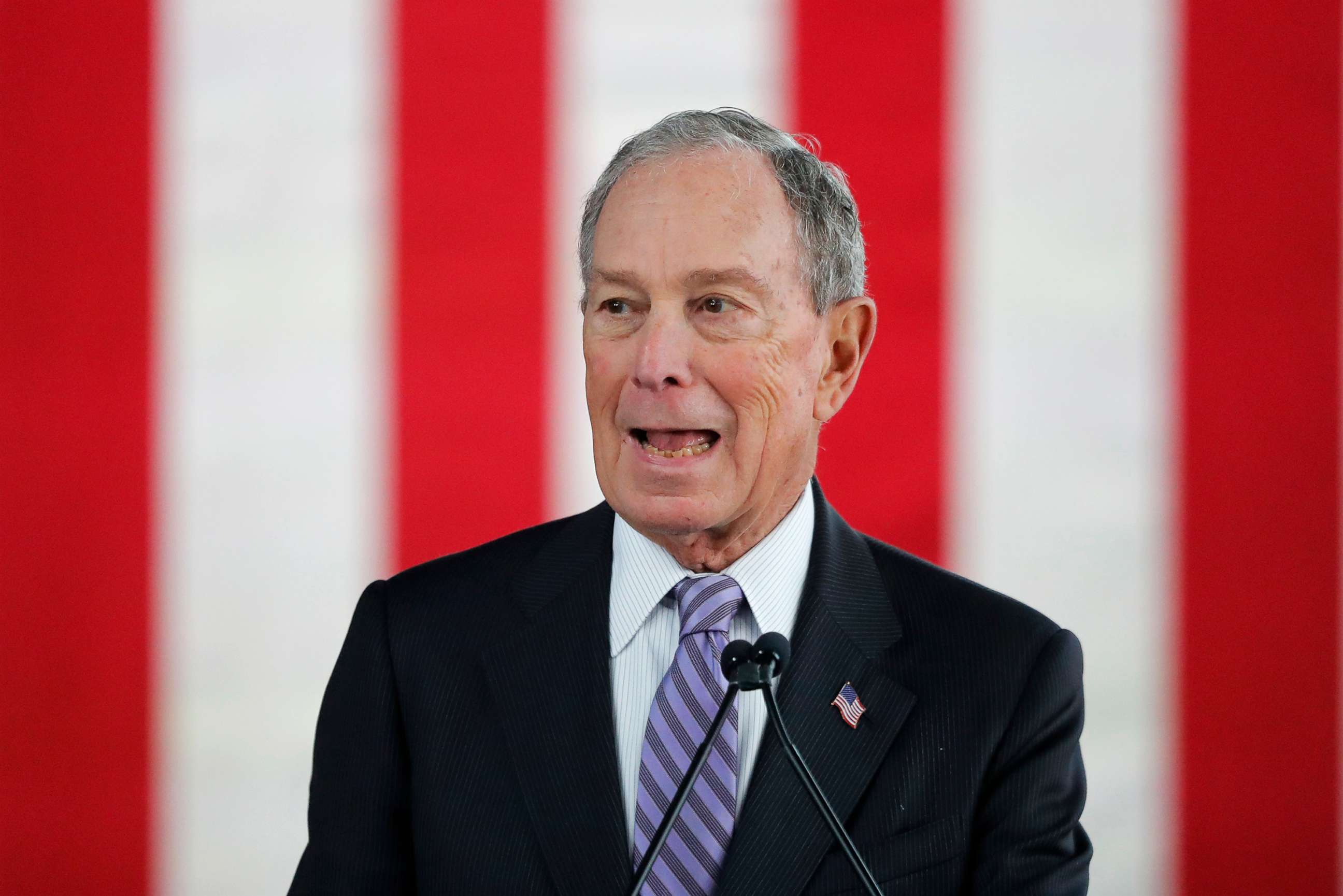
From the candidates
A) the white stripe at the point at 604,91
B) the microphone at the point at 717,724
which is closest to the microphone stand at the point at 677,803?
the microphone at the point at 717,724

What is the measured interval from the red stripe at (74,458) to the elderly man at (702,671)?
1.08 metres

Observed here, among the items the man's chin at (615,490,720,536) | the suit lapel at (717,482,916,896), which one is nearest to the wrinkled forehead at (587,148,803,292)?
the man's chin at (615,490,720,536)

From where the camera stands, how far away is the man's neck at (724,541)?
1278 millimetres

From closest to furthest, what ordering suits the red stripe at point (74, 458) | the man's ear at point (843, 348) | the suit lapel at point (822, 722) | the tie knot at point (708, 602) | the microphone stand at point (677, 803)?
1. the microphone stand at point (677, 803)
2. the suit lapel at point (822, 722)
3. the tie knot at point (708, 602)
4. the man's ear at point (843, 348)
5. the red stripe at point (74, 458)

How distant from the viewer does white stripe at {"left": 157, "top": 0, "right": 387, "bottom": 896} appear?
2191 mm

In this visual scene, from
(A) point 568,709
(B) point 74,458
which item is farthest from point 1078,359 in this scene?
(B) point 74,458

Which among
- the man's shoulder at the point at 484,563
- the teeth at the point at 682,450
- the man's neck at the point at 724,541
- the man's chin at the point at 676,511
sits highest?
the teeth at the point at 682,450

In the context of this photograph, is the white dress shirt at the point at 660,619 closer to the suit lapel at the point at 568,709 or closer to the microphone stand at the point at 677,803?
the suit lapel at the point at 568,709

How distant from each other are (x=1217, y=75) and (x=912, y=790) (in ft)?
5.43

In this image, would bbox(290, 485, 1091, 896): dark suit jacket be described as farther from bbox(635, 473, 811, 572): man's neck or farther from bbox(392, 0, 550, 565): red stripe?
bbox(392, 0, 550, 565): red stripe

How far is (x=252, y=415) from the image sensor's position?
7.22 feet

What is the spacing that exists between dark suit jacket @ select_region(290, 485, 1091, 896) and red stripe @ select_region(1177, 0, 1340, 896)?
44.9 inches

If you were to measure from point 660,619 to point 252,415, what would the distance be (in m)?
1.20

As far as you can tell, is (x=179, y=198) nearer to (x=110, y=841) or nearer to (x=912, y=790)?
(x=110, y=841)
